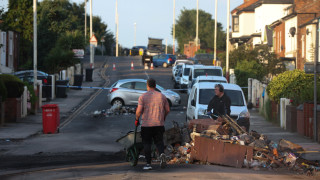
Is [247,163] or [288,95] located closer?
[247,163]

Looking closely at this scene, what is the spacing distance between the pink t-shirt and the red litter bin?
904cm

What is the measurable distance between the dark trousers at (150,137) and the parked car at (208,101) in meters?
6.79

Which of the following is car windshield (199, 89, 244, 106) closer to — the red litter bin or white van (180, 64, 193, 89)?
the red litter bin

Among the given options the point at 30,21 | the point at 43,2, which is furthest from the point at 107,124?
the point at 43,2

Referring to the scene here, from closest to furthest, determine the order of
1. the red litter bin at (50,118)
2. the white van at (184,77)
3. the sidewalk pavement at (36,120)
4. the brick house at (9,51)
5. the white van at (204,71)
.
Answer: the sidewalk pavement at (36,120) → the red litter bin at (50,118) → the white van at (204,71) → the white van at (184,77) → the brick house at (9,51)

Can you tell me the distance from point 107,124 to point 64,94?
13319 millimetres

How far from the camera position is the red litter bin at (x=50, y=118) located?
20.3 m

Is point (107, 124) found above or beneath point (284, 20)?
beneath

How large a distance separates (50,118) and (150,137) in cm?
916

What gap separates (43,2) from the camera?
71.8m

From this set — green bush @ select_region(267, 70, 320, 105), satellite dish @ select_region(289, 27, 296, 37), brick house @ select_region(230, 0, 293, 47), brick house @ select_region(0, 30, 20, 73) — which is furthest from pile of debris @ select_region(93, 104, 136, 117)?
brick house @ select_region(230, 0, 293, 47)

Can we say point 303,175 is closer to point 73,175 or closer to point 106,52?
point 73,175

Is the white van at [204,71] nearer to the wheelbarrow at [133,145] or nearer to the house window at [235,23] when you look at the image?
the wheelbarrow at [133,145]

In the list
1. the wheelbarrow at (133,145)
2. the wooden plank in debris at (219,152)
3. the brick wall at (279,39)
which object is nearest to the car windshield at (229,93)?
the wooden plank in debris at (219,152)
